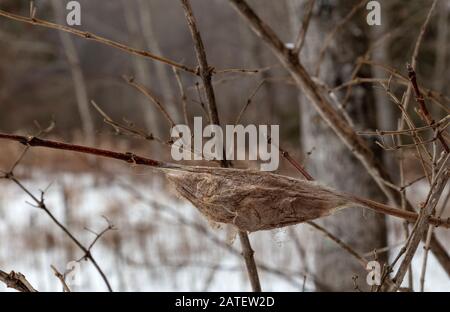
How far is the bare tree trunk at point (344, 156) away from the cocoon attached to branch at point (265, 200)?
1.40 meters

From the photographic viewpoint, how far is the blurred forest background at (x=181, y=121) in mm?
2193

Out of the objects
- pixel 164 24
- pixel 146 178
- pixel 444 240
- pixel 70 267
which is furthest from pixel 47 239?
pixel 164 24

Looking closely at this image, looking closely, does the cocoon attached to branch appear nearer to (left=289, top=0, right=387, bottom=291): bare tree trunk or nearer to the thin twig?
the thin twig

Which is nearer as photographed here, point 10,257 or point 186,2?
point 186,2

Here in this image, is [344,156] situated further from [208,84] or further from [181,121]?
[181,121]

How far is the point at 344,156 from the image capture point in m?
2.31

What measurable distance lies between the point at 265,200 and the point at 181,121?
6.40 meters

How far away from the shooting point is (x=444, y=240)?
4391mm

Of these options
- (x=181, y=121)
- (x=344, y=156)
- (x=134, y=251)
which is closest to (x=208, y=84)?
(x=344, y=156)

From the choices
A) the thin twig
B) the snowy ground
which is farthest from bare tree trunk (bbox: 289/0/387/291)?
the thin twig

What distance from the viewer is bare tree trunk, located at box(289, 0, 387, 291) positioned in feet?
7.20

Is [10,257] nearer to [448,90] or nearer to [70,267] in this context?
[70,267]

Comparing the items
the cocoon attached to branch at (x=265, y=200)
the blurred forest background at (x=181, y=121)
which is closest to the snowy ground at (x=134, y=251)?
the blurred forest background at (x=181, y=121)
